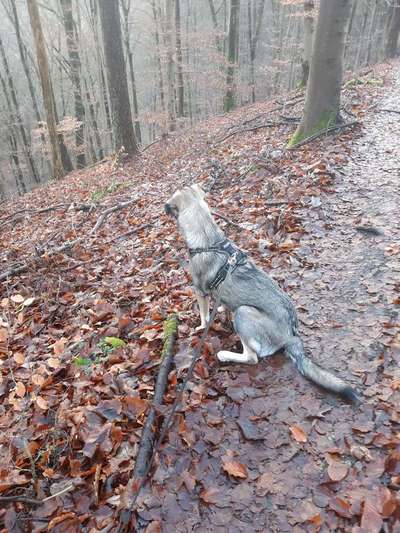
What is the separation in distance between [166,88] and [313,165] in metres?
21.1

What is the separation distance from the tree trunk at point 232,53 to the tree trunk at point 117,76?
1211cm

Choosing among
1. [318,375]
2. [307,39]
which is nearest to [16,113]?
[307,39]

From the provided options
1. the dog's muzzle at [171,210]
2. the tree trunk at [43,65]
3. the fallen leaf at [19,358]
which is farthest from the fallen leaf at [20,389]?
the tree trunk at [43,65]

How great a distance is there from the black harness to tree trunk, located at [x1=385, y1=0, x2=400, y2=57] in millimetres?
24101

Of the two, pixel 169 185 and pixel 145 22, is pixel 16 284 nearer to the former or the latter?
pixel 169 185

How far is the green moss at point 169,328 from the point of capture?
405cm

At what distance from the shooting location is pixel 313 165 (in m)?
7.88

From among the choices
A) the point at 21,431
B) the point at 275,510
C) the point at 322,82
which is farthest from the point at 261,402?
the point at 322,82

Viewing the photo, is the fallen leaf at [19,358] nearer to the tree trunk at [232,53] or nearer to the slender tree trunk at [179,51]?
the tree trunk at [232,53]

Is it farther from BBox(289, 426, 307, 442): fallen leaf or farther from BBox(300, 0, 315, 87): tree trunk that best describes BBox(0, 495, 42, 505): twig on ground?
BBox(300, 0, 315, 87): tree trunk

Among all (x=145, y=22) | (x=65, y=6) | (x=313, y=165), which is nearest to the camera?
(x=313, y=165)

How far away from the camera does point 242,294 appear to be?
377cm

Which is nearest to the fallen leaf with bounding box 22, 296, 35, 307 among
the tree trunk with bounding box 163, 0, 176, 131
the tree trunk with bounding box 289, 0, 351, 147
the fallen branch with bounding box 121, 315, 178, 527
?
the fallen branch with bounding box 121, 315, 178, 527

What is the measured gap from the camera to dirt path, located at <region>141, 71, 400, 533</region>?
258cm
